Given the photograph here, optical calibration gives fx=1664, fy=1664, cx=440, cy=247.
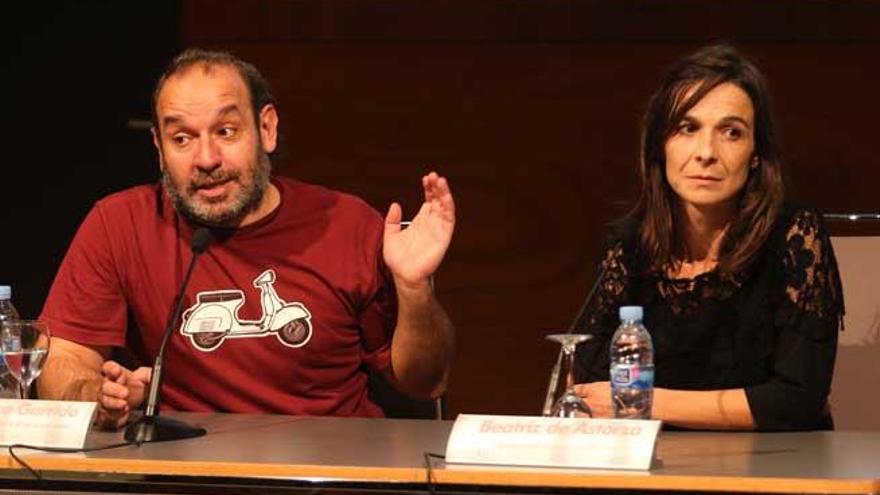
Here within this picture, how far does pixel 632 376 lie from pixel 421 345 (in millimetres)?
647

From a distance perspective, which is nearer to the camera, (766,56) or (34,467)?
(34,467)

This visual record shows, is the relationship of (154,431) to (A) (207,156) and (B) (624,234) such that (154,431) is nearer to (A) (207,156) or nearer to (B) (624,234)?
(A) (207,156)

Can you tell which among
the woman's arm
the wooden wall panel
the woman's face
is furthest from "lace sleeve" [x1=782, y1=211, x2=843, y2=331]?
the wooden wall panel

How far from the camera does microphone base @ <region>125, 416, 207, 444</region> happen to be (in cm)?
275

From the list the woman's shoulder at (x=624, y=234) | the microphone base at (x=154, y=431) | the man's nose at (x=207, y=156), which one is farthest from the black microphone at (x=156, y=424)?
the woman's shoulder at (x=624, y=234)

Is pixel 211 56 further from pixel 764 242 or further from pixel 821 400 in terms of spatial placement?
pixel 821 400

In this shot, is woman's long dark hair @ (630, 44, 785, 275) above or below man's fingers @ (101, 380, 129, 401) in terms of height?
above

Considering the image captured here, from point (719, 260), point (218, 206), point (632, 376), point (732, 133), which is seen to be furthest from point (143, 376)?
point (732, 133)

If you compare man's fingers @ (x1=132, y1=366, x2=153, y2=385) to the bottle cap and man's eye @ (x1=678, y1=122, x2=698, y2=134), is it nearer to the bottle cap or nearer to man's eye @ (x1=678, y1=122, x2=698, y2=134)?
the bottle cap

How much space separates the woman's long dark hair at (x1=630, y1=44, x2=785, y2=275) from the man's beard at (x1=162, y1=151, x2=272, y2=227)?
2.69 ft

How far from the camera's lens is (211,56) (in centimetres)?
361

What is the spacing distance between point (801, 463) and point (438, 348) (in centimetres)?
106

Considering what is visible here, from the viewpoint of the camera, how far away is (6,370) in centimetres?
316

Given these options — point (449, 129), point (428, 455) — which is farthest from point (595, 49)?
point (428, 455)
